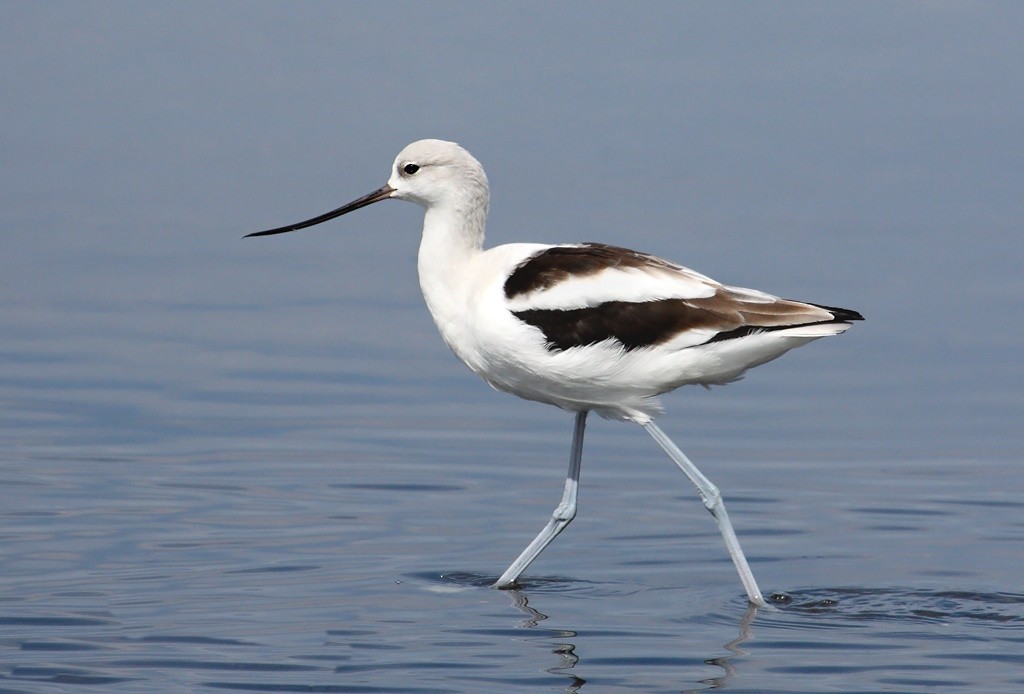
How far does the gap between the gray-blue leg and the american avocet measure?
11 millimetres

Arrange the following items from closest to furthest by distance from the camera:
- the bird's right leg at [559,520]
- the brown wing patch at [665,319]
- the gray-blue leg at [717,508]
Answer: the brown wing patch at [665,319], the gray-blue leg at [717,508], the bird's right leg at [559,520]

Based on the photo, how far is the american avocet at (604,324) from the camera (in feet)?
28.9

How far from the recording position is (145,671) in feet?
25.4

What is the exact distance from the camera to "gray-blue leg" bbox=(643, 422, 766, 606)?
9.09 meters

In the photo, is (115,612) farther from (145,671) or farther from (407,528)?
(407,528)

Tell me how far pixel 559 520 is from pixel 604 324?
139cm

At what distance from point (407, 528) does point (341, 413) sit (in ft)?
11.0

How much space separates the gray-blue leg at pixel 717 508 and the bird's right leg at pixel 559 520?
0.47 meters

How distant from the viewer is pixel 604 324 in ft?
29.1

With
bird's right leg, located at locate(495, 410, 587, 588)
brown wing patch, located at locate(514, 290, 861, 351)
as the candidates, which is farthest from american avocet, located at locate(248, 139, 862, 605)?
bird's right leg, located at locate(495, 410, 587, 588)

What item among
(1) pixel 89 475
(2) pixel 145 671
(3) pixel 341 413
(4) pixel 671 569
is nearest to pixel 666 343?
(4) pixel 671 569

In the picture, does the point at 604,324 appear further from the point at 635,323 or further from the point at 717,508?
the point at 717,508

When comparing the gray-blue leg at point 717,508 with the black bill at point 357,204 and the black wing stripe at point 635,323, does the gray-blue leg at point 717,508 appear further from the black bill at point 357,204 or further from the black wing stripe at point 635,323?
the black bill at point 357,204

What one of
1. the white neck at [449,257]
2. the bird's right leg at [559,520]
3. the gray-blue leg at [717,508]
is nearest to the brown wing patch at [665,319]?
the white neck at [449,257]
